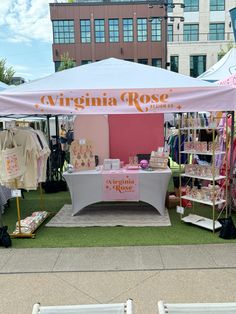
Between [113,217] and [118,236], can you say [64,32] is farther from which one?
[118,236]

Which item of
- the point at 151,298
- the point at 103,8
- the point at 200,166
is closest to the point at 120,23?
the point at 103,8

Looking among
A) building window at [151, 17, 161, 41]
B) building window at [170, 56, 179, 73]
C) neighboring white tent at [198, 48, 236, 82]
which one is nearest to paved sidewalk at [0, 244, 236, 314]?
neighboring white tent at [198, 48, 236, 82]

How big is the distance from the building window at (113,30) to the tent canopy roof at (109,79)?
32773mm

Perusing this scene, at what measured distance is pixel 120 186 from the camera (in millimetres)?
5742

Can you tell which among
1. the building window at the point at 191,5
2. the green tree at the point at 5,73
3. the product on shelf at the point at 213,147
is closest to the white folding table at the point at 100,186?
the product on shelf at the point at 213,147

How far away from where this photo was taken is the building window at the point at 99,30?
119ft

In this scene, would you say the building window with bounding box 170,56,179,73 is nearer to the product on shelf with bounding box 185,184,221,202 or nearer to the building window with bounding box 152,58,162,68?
the building window with bounding box 152,58,162,68

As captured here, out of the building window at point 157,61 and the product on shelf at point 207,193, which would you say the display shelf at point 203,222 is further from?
the building window at point 157,61

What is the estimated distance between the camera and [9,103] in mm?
4422

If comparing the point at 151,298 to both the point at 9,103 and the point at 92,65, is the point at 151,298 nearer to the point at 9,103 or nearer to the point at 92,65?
the point at 9,103

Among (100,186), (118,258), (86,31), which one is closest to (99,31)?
(86,31)

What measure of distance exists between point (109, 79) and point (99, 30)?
112 feet

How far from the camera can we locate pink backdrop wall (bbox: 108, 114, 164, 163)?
23.3ft

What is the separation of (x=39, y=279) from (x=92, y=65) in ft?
11.8
